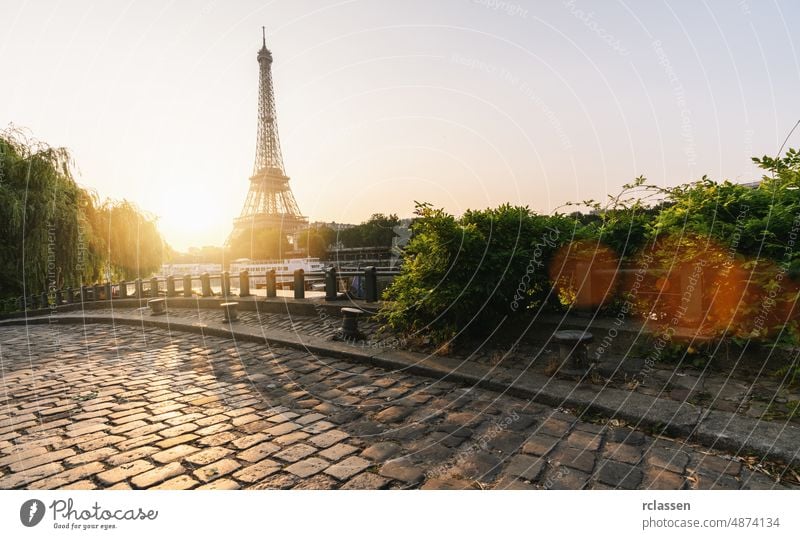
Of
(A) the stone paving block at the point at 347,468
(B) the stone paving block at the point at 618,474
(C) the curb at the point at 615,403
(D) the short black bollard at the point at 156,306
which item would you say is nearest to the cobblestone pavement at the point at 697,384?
(C) the curb at the point at 615,403

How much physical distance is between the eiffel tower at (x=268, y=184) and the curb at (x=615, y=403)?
204 feet

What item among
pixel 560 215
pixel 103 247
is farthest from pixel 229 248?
pixel 560 215

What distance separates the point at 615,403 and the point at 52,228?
22416 millimetres

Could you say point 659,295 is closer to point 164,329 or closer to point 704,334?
point 704,334

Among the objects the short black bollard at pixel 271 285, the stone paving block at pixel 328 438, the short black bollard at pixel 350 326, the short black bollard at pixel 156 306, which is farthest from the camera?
the short black bollard at pixel 156 306

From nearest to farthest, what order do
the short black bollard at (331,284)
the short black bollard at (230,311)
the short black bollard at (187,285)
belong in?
the short black bollard at (230,311), the short black bollard at (331,284), the short black bollard at (187,285)

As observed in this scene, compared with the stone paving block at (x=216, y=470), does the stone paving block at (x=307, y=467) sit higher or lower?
lower

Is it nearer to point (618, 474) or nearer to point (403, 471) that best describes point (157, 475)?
point (403, 471)

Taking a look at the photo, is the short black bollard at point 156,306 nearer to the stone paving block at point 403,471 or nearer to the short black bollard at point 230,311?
the short black bollard at point 230,311

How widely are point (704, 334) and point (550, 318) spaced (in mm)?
1878

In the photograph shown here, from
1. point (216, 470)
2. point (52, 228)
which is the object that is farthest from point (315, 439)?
point (52, 228)

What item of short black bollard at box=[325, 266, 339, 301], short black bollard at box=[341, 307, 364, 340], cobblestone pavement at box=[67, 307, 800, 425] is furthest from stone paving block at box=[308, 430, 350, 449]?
short black bollard at box=[325, 266, 339, 301]

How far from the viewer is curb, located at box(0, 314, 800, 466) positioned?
9.71ft
